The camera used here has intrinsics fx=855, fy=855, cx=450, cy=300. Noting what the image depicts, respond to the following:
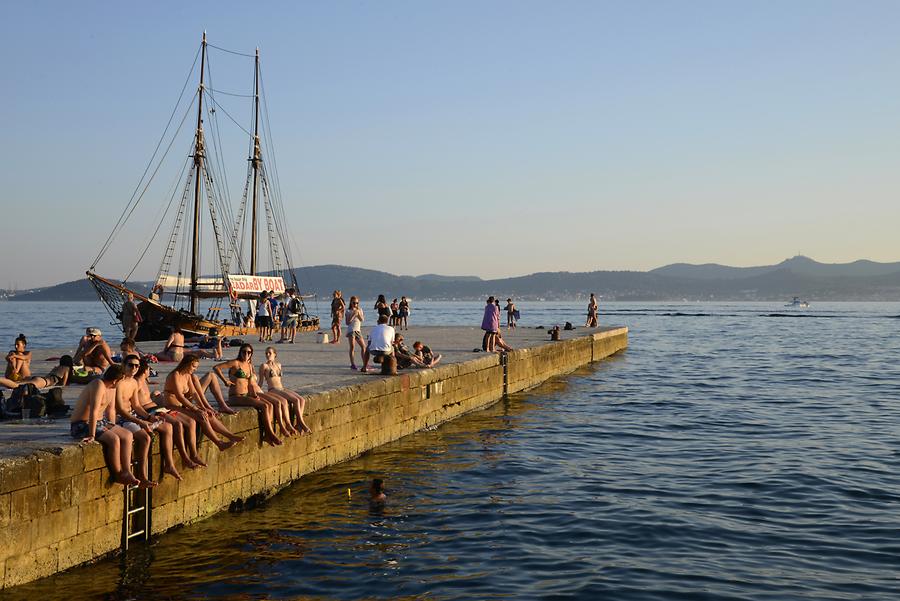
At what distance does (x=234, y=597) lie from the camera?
862 cm

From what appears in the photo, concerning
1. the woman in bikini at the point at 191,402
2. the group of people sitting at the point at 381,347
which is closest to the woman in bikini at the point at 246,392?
the woman in bikini at the point at 191,402

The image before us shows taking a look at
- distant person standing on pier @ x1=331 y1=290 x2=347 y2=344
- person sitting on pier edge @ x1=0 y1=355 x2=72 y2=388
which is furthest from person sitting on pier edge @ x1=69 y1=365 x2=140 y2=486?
distant person standing on pier @ x1=331 y1=290 x2=347 y2=344

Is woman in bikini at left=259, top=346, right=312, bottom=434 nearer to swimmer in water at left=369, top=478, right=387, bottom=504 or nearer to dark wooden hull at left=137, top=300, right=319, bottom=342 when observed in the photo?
swimmer in water at left=369, top=478, right=387, bottom=504

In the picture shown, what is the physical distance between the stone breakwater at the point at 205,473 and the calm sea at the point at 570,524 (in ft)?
0.76

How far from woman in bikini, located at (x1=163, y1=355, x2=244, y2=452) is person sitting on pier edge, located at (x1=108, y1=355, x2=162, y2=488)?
→ 1.70ft

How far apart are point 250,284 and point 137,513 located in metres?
36.1

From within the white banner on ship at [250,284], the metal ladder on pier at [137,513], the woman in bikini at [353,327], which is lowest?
the metal ladder on pier at [137,513]

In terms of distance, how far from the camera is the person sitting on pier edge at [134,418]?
9297 millimetres

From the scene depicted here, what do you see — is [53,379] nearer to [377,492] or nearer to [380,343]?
[377,492]

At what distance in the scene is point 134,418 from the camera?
9.59 meters

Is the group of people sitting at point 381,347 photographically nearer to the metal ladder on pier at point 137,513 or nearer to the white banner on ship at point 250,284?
the metal ladder on pier at point 137,513

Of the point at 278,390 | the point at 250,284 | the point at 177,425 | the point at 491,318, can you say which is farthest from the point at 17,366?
the point at 250,284

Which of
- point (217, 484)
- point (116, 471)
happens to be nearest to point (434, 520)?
point (217, 484)

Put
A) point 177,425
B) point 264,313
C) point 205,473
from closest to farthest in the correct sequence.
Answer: point 177,425, point 205,473, point 264,313
